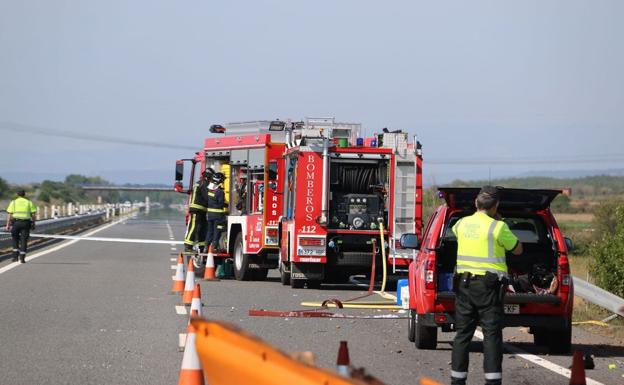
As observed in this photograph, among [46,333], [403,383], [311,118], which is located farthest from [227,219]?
[403,383]

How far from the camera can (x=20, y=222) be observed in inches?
1067

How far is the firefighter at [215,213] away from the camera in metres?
24.0

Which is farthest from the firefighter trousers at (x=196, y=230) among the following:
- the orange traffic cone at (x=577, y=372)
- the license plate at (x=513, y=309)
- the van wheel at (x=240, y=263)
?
the orange traffic cone at (x=577, y=372)

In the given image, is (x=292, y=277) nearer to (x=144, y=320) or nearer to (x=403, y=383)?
(x=144, y=320)

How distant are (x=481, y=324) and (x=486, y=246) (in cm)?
66

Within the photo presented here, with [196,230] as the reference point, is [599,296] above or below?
below

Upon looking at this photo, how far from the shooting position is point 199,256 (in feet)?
80.7

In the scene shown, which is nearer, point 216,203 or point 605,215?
point 216,203

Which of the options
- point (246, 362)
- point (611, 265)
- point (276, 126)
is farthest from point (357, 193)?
point (246, 362)

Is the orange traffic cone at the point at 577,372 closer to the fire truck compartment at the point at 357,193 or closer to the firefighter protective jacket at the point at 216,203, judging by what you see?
the fire truck compartment at the point at 357,193

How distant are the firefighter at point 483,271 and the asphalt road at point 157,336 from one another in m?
0.79

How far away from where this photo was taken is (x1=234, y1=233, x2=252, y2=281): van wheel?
900 inches

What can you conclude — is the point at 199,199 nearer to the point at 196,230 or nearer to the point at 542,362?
the point at 196,230

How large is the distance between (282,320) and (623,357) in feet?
15.0
